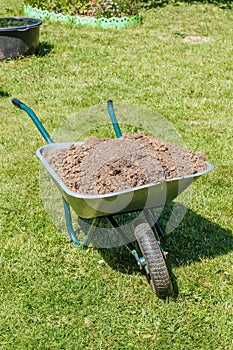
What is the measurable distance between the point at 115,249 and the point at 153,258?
0.77 metres

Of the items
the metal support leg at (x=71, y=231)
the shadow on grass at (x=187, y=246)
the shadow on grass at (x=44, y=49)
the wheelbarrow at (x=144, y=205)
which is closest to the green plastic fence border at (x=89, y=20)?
the shadow on grass at (x=44, y=49)

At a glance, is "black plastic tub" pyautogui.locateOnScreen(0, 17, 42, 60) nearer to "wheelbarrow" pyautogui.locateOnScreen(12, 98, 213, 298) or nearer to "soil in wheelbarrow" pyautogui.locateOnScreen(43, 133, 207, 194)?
"soil in wheelbarrow" pyautogui.locateOnScreen(43, 133, 207, 194)

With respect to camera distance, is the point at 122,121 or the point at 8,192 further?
the point at 122,121

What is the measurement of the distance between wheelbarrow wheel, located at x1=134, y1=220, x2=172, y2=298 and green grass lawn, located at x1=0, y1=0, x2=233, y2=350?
195mm

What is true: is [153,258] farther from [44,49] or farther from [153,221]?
[44,49]

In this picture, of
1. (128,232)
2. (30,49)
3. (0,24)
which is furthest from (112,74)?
(128,232)

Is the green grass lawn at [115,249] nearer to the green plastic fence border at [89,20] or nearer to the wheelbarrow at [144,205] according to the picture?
the wheelbarrow at [144,205]

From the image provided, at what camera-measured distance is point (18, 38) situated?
7285 mm

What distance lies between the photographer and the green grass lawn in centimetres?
314

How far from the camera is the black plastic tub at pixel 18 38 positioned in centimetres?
716

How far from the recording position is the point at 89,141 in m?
3.47

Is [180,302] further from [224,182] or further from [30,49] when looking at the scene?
[30,49]

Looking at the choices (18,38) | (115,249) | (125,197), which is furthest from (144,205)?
(18,38)

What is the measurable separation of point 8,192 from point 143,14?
7.03 metres
